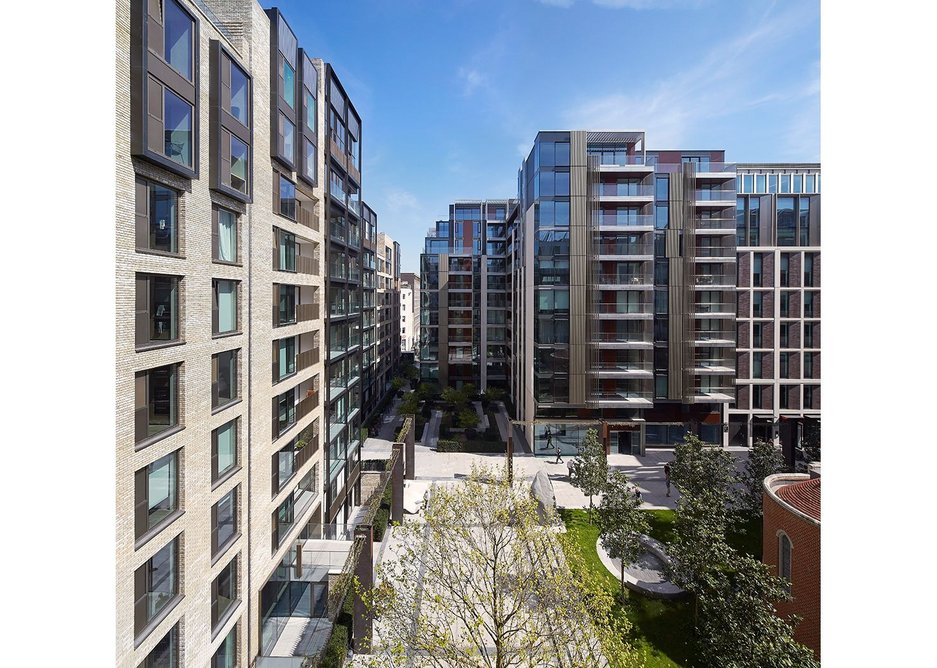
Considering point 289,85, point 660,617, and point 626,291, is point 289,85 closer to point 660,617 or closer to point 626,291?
point 660,617

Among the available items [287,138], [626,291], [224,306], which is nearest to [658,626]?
[224,306]

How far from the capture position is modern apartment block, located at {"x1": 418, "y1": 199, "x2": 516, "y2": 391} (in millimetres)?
41594

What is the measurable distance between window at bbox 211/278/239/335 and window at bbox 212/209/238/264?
0.64 meters

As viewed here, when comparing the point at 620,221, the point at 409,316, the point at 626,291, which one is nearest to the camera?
the point at 620,221

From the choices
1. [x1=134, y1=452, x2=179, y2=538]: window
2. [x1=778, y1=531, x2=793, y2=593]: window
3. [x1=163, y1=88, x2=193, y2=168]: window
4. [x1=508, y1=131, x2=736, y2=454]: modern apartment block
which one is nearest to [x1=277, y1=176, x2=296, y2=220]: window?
[x1=163, y1=88, x2=193, y2=168]: window

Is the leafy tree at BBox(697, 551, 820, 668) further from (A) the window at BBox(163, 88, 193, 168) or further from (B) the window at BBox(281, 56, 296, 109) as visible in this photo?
(B) the window at BBox(281, 56, 296, 109)

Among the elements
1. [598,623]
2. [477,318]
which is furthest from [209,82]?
[477,318]

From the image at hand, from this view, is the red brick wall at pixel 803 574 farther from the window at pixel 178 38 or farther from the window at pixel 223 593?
the window at pixel 178 38

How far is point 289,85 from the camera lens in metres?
Answer: 13.3

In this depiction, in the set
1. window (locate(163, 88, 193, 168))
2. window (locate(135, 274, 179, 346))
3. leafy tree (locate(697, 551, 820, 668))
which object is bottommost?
leafy tree (locate(697, 551, 820, 668))

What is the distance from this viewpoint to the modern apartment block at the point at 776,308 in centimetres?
2833

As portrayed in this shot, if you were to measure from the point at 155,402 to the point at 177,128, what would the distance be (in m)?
5.54

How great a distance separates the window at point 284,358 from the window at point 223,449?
8.74 ft

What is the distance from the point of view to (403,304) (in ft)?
248
